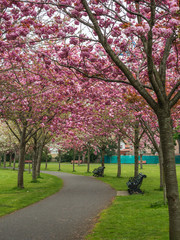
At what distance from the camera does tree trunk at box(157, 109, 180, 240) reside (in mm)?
5449

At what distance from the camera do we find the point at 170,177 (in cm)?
562

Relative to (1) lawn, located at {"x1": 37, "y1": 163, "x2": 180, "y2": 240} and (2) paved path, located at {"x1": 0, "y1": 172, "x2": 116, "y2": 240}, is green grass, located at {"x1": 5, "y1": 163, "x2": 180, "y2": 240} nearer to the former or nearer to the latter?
(1) lawn, located at {"x1": 37, "y1": 163, "x2": 180, "y2": 240}

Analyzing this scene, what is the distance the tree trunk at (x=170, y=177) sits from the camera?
545 cm

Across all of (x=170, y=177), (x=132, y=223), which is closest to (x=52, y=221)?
(x=132, y=223)

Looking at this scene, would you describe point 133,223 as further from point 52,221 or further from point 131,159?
point 131,159

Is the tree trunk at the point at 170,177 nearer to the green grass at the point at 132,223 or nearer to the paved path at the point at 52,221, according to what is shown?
the green grass at the point at 132,223

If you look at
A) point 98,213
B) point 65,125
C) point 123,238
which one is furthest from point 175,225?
point 65,125

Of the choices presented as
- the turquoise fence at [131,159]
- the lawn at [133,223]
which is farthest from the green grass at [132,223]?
the turquoise fence at [131,159]

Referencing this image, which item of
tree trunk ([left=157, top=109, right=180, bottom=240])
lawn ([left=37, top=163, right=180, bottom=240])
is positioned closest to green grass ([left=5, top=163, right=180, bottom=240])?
lawn ([left=37, top=163, right=180, bottom=240])

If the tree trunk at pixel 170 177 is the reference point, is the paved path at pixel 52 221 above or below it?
below

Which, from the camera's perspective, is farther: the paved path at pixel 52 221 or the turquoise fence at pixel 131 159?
the turquoise fence at pixel 131 159

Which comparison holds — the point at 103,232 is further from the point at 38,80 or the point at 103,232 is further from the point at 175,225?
the point at 38,80

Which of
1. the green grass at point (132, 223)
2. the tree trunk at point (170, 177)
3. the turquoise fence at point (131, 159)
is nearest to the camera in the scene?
the tree trunk at point (170, 177)

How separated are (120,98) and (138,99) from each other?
2349 mm
